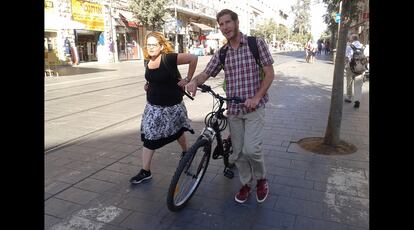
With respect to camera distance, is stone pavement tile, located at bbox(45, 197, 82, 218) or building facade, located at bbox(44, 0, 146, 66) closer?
stone pavement tile, located at bbox(45, 197, 82, 218)

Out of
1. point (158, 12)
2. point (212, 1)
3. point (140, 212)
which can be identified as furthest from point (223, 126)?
point (212, 1)

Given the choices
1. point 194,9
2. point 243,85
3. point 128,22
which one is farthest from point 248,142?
point 194,9

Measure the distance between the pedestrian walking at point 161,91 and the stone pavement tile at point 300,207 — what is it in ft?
4.69

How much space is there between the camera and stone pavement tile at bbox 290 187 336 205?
11.9 ft

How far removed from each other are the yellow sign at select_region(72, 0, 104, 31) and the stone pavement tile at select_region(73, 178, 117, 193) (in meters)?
22.3

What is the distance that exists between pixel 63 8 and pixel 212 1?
90.5ft

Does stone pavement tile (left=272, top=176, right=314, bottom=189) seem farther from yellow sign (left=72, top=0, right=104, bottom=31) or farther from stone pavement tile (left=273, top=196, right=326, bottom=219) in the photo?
yellow sign (left=72, top=0, right=104, bottom=31)

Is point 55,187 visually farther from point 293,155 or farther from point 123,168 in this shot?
point 293,155

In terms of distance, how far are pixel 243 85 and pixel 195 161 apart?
3.01 ft

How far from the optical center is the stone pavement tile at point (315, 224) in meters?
3.10

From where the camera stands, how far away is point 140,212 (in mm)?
3414

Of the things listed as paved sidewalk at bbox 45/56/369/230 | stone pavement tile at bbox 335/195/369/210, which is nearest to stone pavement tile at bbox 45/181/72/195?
paved sidewalk at bbox 45/56/369/230

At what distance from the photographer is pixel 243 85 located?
3320mm
